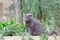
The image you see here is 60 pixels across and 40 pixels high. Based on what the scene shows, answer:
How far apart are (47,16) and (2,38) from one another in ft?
8.18

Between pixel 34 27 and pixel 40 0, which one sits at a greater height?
pixel 40 0

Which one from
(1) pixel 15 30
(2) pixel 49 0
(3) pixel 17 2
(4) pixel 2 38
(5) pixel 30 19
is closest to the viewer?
(4) pixel 2 38

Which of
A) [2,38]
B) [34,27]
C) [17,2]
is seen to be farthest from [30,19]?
[17,2]

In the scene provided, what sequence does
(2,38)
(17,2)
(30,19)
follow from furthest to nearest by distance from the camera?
(17,2)
(30,19)
(2,38)

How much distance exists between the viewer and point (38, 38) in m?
3.89

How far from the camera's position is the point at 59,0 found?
232 inches

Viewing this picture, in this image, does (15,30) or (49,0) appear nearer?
(15,30)

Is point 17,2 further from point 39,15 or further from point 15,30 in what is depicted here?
point 15,30

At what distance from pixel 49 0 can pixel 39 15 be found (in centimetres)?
56

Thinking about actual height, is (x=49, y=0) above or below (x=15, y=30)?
above

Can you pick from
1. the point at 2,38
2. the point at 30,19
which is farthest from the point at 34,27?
the point at 2,38

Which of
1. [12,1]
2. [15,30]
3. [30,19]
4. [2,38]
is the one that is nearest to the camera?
[2,38]

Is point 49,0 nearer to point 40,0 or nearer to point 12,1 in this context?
point 40,0

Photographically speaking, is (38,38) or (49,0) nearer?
(38,38)
